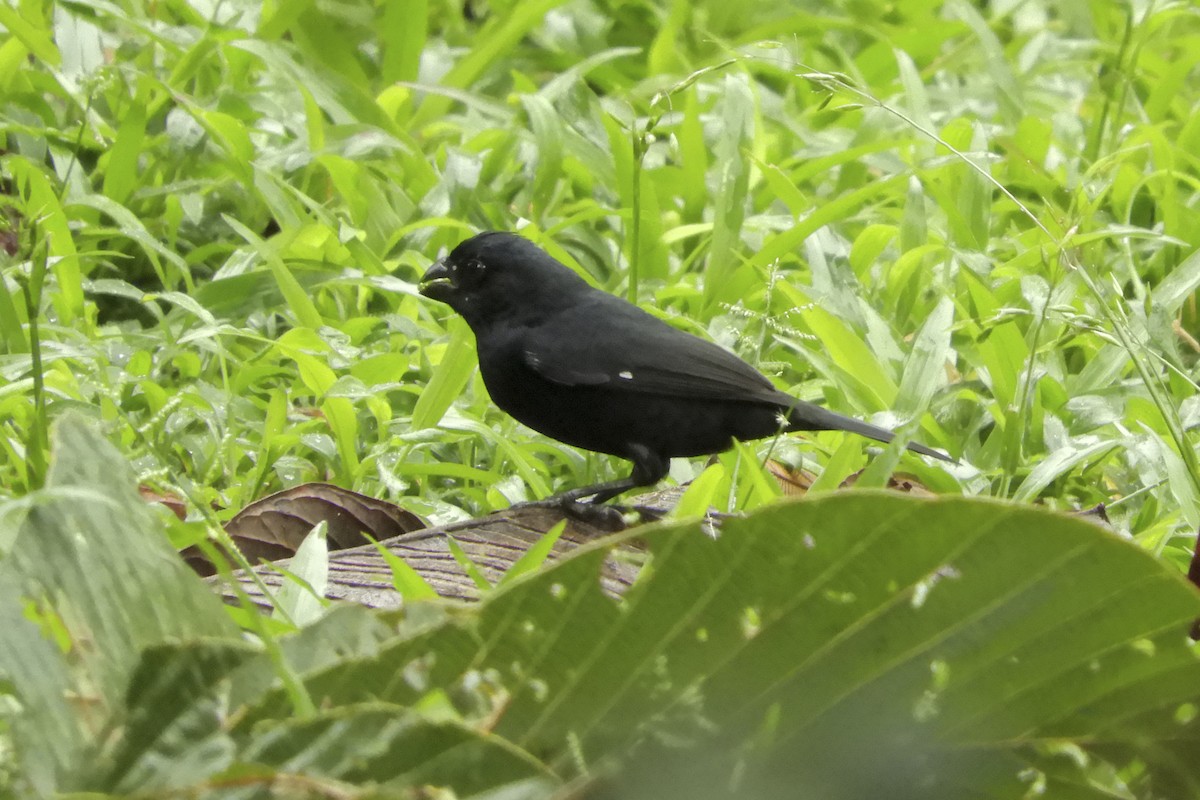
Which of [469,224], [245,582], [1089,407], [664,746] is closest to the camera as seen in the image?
[664,746]

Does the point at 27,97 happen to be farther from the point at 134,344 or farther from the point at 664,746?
the point at 664,746

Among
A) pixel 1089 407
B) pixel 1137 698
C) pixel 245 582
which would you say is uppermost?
pixel 1137 698

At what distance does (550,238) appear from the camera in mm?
4031

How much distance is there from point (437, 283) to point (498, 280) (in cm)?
14

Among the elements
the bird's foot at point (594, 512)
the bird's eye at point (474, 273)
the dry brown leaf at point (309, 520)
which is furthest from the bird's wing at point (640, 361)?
the dry brown leaf at point (309, 520)

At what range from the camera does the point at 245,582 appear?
211 centimetres

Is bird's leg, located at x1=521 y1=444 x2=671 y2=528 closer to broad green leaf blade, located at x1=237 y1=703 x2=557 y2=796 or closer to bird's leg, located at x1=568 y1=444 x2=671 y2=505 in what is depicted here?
bird's leg, located at x1=568 y1=444 x2=671 y2=505

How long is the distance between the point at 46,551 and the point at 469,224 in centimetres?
274

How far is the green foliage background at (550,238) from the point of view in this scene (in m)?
2.91

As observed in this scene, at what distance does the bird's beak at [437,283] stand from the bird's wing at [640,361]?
282mm

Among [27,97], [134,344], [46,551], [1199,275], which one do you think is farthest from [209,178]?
[46,551]

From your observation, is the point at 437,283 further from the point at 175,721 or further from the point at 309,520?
the point at 175,721

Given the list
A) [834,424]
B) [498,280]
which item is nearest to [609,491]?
[834,424]

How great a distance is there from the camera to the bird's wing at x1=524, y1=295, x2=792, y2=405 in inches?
122
